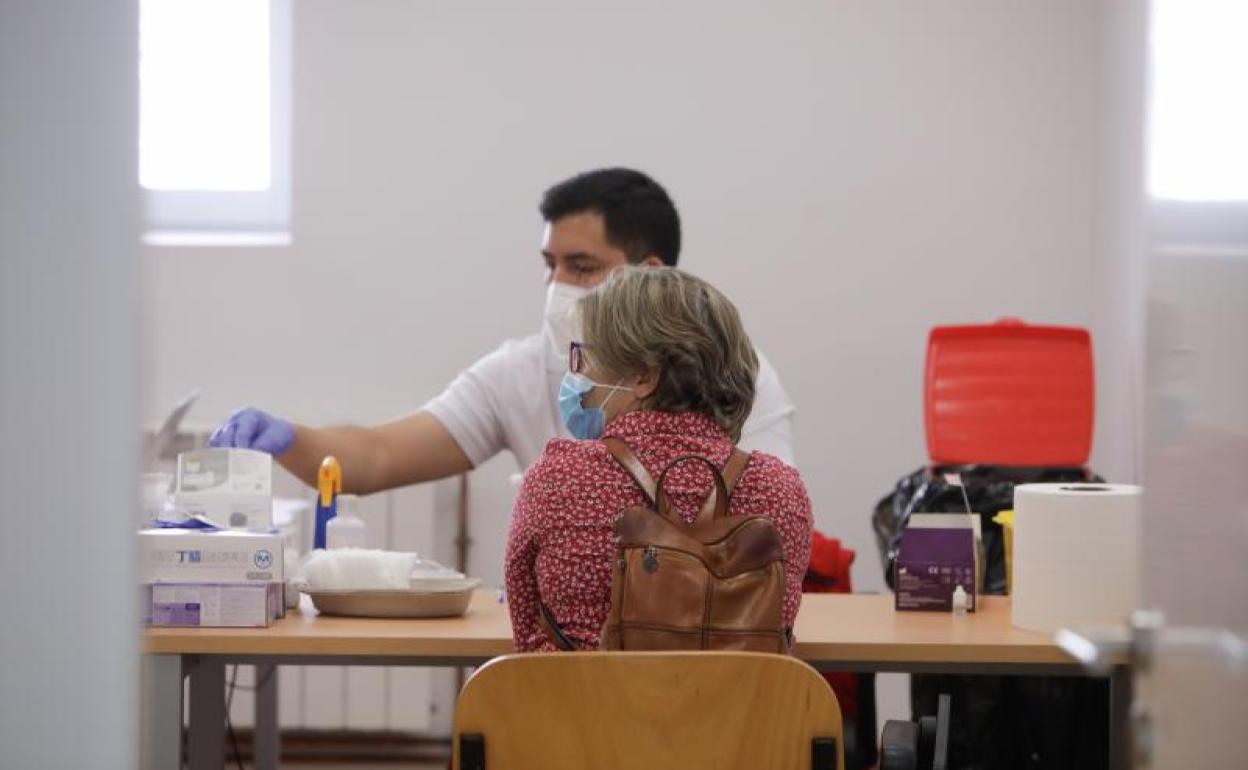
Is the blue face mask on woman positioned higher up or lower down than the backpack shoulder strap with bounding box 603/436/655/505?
higher up

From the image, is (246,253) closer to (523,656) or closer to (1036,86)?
(1036,86)

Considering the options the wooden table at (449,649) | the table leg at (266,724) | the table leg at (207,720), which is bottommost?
the table leg at (266,724)

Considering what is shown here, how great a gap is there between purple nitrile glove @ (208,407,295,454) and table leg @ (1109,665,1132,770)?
1537 millimetres

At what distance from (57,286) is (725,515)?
3.48ft

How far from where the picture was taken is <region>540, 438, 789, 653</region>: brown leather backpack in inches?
74.1

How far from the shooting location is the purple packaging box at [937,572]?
2615 millimetres

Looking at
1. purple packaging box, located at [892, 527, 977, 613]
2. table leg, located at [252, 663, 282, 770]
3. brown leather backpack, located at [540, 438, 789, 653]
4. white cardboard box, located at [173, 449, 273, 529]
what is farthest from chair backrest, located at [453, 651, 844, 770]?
table leg, located at [252, 663, 282, 770]

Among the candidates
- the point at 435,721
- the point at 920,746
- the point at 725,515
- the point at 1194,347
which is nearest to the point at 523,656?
the point at 725,515

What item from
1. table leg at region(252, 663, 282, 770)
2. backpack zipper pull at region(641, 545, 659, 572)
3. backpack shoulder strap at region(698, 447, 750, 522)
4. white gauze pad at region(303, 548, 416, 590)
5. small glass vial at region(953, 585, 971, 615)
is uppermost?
backpack shoulder strap at region(698, 447, 750, 522)

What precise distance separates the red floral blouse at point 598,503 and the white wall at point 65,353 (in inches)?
39.3

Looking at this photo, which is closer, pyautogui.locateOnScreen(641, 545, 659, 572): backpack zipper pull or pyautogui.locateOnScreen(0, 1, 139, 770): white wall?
pyautogui.locateOnScreen(0, 1, 139, 770): white wall

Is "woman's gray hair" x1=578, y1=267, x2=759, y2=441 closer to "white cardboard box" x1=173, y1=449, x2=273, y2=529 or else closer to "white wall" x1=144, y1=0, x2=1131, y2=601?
"white cardboard box" x1=173, y1=449, x2=273, y2=529

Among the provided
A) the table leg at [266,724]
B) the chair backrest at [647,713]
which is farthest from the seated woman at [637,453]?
the table leg at [266,724]

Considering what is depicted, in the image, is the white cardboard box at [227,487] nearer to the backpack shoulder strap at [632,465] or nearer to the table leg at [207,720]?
the table leg at [207,720]
